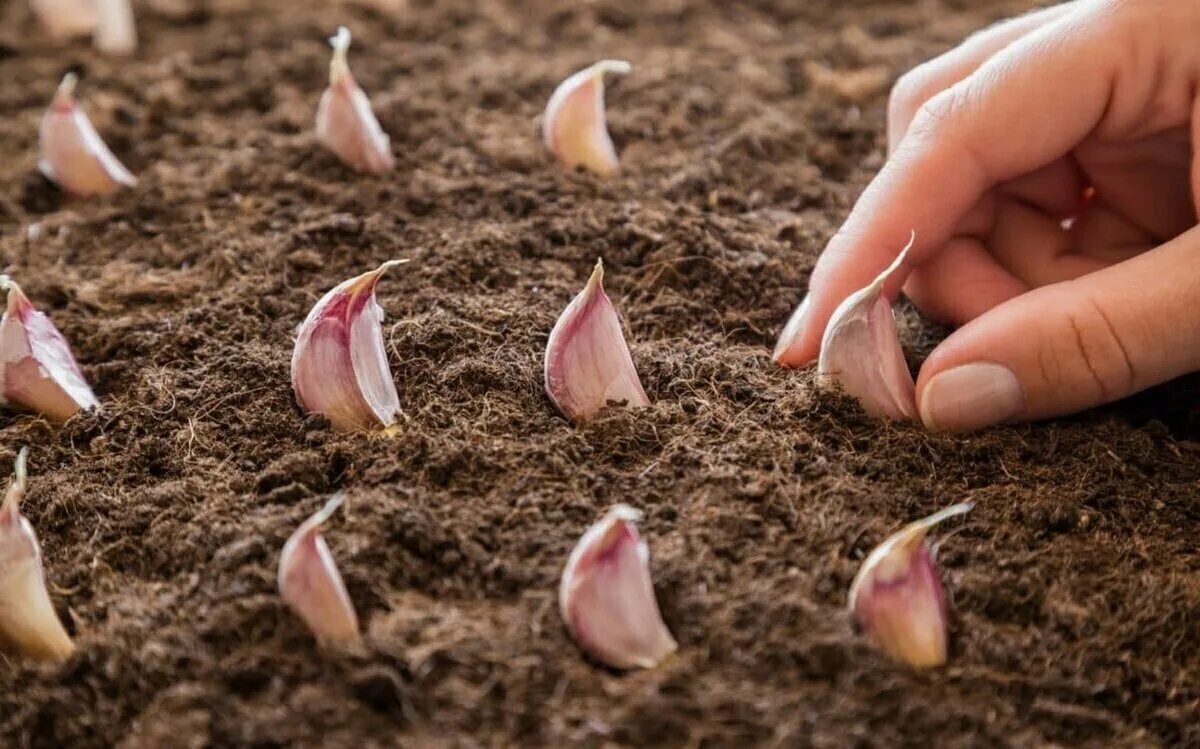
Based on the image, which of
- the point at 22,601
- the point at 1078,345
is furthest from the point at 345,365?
the point at 1078,345

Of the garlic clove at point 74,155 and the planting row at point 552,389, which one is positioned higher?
the garlic clove at point 74,155

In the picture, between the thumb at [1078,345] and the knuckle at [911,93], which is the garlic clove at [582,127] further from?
the thumb at [1078,345]

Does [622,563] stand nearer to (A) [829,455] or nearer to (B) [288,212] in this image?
(A) [829,455]

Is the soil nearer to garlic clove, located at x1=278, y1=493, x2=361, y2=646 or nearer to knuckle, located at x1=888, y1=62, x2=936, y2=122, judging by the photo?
garlic clove, located at x1=278, y1=493, x2=361, y2=646

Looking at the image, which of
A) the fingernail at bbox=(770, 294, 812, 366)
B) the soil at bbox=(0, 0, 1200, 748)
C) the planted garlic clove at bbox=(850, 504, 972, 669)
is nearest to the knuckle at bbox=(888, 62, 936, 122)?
the soil at bbox=(0, 0, 1200, 748)

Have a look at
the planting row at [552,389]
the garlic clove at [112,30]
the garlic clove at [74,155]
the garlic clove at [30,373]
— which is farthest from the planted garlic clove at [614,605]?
the garlic clove at [112,30]

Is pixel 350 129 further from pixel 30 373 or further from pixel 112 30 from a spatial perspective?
pixel 112 30
